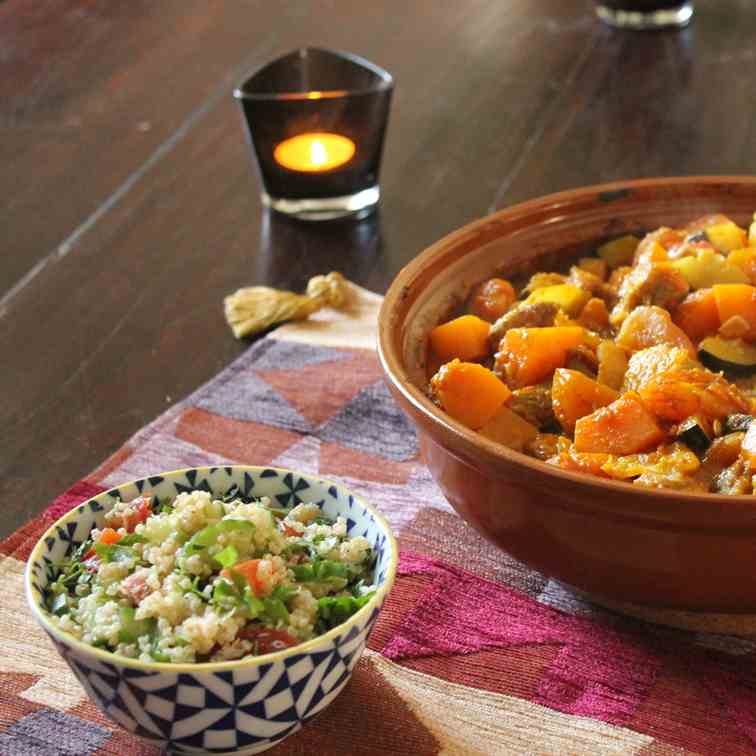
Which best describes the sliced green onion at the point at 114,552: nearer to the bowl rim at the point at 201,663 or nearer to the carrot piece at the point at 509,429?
the bowl rim at the point at 201,663

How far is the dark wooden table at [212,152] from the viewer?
2215 mm

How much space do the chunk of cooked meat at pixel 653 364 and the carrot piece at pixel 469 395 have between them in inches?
6.5

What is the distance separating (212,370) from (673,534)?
1.05 m

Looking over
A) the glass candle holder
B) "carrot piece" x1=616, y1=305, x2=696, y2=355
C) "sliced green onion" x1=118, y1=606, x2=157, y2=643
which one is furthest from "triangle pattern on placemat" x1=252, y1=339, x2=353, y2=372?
the glass candle holder

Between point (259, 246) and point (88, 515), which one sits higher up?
point (88, 515)

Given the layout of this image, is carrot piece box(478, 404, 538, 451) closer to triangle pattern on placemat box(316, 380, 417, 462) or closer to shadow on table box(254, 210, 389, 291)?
triangle pattern on placemat box(316, 380, 417, 462)

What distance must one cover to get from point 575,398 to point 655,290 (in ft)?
0.90

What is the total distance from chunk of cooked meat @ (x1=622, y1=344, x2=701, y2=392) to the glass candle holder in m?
2.38

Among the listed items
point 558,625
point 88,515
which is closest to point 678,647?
point 558,625

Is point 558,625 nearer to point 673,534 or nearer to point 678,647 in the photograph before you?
point 678,647

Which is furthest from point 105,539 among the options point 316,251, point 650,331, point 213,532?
point 316,251

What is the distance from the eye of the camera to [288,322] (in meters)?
2.32

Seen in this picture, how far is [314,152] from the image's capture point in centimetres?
266

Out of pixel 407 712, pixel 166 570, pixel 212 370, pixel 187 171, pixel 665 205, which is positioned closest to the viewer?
pixel 166 570
